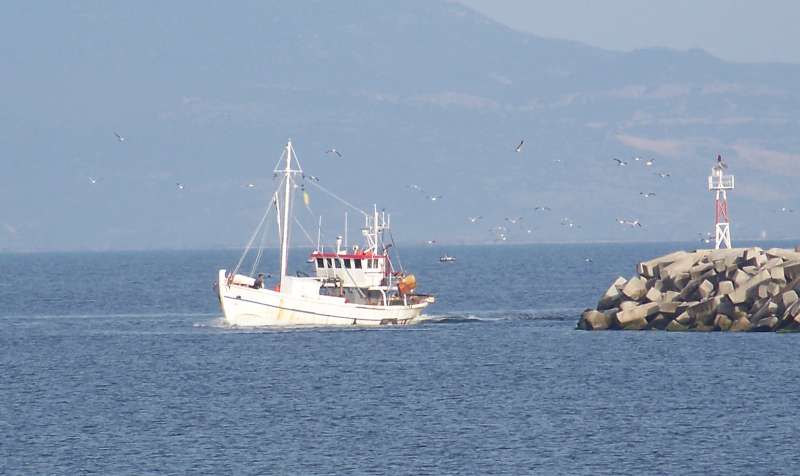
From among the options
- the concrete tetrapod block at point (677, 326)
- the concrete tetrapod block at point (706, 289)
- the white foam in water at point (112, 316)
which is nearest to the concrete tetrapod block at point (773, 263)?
the concrete tetrapod block at point (706, 289)

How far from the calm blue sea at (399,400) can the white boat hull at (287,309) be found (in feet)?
4.91

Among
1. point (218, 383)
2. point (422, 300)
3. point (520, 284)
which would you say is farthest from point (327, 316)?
point (520, 284)

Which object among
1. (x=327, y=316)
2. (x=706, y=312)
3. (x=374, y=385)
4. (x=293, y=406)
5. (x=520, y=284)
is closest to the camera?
(x=293, y=406)

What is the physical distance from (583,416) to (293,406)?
10557mm

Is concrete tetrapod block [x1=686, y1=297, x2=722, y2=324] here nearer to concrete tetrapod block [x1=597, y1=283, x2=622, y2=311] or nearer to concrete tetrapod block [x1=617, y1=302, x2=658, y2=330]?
concrete tetrapod block [x1=617, y1=302, x2=658, y2=330]

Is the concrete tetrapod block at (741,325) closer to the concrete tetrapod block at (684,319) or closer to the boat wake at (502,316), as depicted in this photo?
the concrete tetrapod block at (684,319)

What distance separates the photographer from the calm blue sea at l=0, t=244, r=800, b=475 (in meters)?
49.4

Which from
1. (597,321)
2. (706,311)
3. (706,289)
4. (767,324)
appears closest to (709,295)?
(706,289)

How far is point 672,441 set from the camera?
51812mm

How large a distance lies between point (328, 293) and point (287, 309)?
4.76m

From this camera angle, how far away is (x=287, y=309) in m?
90.9

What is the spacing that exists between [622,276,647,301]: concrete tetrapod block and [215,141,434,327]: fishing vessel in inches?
497

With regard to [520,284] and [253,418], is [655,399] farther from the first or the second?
[520,284]

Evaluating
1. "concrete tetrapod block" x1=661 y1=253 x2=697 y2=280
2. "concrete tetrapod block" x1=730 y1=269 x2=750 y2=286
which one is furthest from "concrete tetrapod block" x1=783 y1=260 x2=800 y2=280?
"concrete tetrapod block" x1=661 y1=253 x2=697 y2=280
